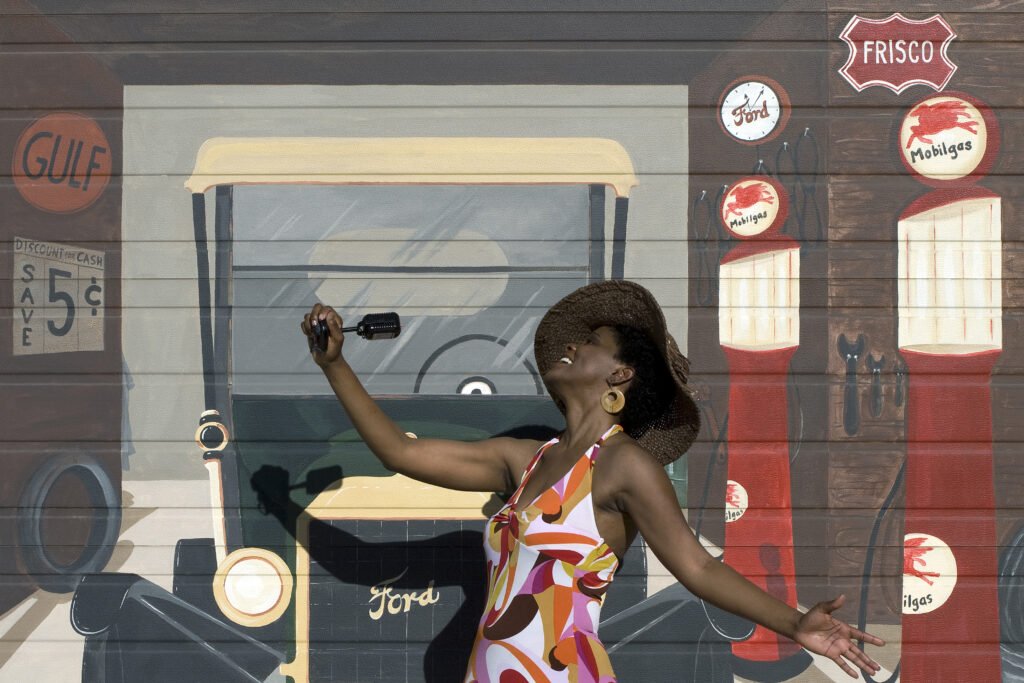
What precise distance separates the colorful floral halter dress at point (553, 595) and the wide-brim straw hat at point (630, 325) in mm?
306

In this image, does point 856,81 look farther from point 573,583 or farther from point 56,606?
point 56,606

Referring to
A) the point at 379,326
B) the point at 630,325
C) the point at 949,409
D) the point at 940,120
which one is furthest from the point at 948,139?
the point at 379,326

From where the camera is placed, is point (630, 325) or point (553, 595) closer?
point (553, 595)

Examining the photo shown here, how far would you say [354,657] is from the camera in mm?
3332

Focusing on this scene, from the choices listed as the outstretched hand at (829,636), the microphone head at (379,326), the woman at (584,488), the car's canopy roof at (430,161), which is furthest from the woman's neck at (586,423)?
the car's canopy roof at (430,161)

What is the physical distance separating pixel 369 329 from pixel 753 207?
→ 1708 mm

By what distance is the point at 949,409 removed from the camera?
131 inches

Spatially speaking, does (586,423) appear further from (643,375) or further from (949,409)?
(949,409)

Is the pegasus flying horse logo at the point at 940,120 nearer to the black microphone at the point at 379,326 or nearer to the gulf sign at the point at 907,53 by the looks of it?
the gulf sign at the point at 907,53

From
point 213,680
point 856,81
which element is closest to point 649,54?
point 856,81

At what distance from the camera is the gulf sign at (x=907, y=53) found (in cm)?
336

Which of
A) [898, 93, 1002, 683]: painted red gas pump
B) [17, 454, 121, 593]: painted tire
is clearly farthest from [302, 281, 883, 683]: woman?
[17, 454, 121, 593]: painted tire

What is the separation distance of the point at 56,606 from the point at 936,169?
375 cm

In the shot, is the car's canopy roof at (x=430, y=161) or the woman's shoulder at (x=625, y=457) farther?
the car's canopy roof at (x=430, y=161)
